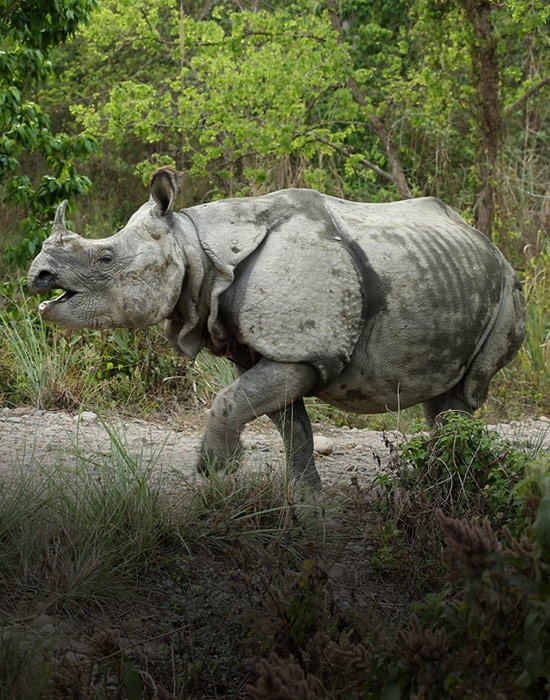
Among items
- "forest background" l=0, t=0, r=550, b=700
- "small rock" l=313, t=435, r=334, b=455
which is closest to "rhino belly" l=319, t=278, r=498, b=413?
"forest background" l=0, t=0, r=550, b=700

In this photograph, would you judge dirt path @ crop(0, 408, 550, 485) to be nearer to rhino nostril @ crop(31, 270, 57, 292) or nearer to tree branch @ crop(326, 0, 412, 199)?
rhino nostril @ crop(31, 270, 57, 292)

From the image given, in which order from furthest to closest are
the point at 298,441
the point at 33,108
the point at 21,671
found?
the point at 33,108
the point at 298,441
the point at 21,671

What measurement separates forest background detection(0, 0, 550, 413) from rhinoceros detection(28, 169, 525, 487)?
10.0 ft

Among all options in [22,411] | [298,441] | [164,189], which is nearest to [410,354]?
[298,441]

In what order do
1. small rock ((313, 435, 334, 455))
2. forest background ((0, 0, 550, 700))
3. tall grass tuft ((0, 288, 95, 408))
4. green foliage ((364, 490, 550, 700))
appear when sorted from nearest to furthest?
green foliage ((364, 490, 550, 700)), forest background ((0, 0, 550, 700)), small rock ((313, 435, 334, 455)), tall grass tuft ((0, 288, 95, 408))

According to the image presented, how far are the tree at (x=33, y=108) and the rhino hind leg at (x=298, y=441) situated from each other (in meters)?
3.54

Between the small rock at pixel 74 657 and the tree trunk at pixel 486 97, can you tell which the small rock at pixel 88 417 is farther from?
the tree trunk at pixel 486 97

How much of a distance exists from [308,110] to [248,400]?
759cm

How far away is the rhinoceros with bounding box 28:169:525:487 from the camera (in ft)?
15.0

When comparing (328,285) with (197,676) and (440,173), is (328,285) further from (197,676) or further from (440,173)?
(440,173)

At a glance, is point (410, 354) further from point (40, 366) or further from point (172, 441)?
point (40, 366)

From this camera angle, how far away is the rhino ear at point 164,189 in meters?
4.64

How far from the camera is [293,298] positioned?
458 cm

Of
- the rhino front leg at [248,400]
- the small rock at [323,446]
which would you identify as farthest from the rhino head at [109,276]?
the small rock at [323,446]
